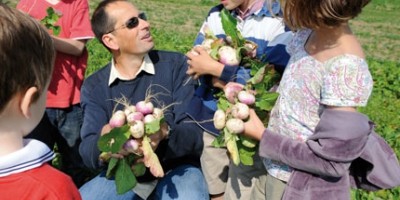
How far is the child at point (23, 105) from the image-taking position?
1333 mm

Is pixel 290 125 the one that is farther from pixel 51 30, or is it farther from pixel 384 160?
pixel 51 30

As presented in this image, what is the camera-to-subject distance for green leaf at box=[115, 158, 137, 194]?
2297mm

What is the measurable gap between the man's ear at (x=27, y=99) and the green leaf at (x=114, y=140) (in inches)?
32.2

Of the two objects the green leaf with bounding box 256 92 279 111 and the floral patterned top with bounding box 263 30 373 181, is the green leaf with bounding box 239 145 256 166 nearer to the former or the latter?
the floral patterned top with bounding box 263 30 373 181

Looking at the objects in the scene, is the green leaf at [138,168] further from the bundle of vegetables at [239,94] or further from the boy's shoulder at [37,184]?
the boy's shoulder at [37,184]

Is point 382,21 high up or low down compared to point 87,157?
down

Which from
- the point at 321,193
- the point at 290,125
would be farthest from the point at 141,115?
the point at 321,193

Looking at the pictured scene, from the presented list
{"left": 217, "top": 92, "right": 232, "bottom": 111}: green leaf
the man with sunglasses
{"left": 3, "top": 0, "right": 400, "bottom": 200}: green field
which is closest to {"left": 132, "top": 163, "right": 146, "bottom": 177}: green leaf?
the man with sunglasses

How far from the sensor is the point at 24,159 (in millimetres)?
1408

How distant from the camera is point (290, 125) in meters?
1.98

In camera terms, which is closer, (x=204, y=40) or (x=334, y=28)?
(x=334, y=28)

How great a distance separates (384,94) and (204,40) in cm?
481

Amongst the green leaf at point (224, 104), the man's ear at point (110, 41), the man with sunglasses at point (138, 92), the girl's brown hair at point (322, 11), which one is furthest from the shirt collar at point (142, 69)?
the girl's brown hair at point (322, 11)

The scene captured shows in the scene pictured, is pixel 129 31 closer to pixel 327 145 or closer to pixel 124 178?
pixel 124 178
